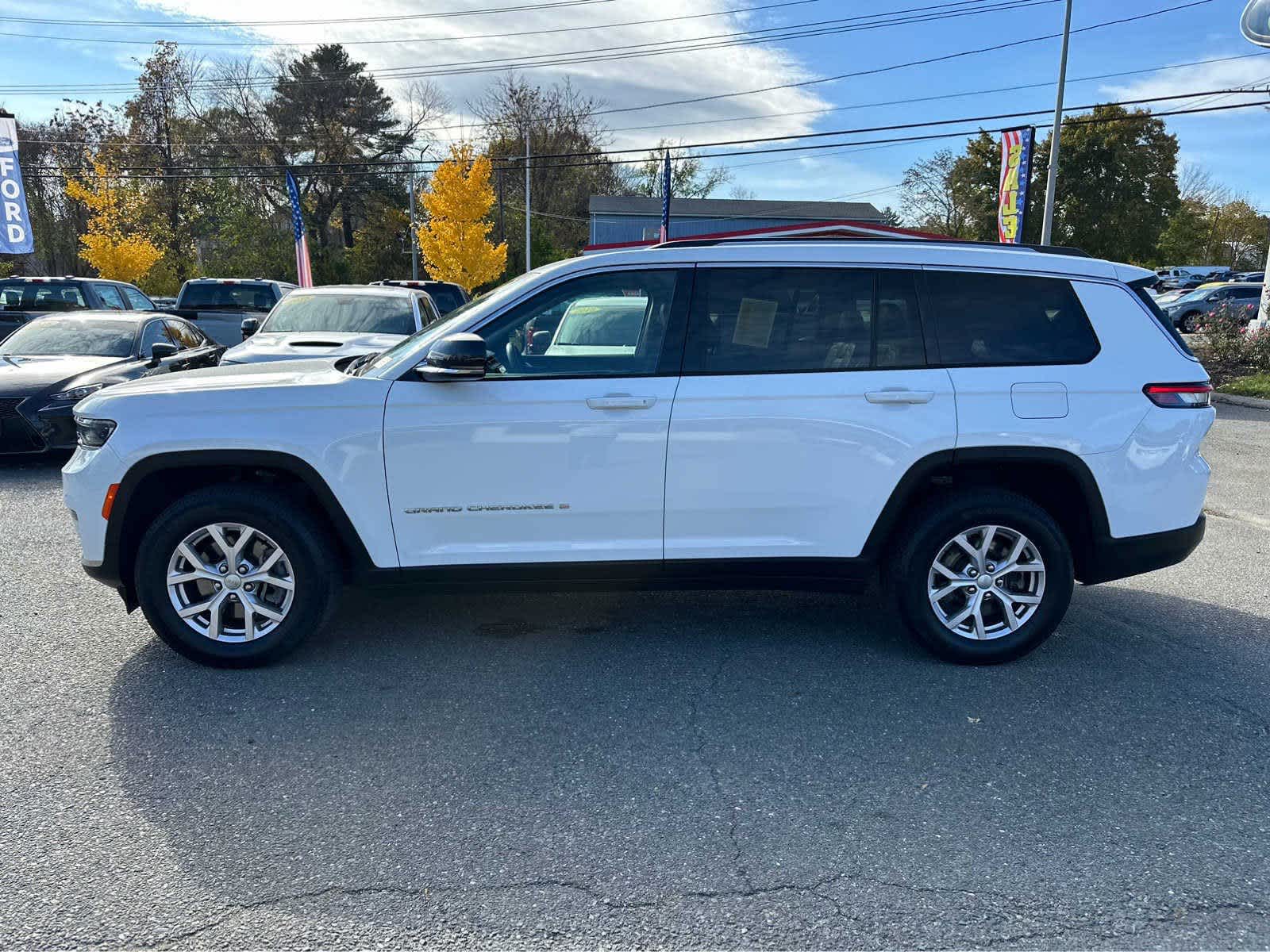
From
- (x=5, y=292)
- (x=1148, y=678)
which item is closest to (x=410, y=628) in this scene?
(x=1148, y=678)

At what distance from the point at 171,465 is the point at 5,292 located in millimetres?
12470

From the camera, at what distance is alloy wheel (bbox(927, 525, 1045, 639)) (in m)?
4.19

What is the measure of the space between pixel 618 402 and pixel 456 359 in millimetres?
723

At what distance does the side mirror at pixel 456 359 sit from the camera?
12.3 ft

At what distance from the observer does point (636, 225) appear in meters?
51.4

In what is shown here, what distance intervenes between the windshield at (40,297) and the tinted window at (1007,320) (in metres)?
13.6

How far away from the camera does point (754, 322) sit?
4098 mm

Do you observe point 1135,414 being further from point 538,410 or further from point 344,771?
point 344,771

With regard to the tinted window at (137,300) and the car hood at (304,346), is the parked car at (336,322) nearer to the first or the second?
the car hood at (304,346)

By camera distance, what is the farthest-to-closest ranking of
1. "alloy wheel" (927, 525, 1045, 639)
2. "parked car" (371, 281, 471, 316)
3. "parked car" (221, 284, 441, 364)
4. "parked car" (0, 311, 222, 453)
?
"parked car" (371, 281, 471, 316), "parked car" (221, 284, 441, 364), "parked car" (0, 311, 222, 453), "alloy wheel" (927, 525, 1045, 639)

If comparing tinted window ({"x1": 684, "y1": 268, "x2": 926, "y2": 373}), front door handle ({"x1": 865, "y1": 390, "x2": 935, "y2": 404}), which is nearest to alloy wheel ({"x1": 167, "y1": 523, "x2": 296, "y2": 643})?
tinted window ({"x1": 684, "y1": 268, "x2": 926, "y2": 373})

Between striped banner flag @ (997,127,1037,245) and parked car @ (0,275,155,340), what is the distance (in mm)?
17593

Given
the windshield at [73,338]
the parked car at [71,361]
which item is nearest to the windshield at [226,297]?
the parked car at [71,361]

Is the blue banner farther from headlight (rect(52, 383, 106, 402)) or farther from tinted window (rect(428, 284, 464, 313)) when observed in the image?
headlight (rect(52, 383, 106, 402))
